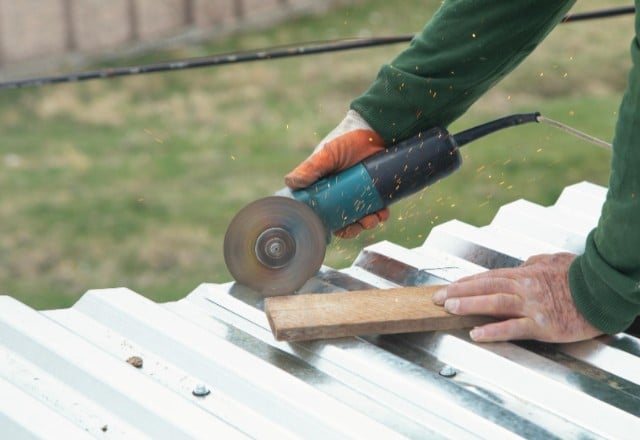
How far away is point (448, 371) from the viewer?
2158mm

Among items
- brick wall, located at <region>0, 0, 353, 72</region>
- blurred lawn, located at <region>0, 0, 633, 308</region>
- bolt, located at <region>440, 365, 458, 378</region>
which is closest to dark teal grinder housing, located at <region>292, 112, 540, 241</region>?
bolt, located at <region>440, 365, 458, 378</region>

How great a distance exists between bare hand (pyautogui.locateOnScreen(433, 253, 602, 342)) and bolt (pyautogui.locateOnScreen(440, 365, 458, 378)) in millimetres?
128

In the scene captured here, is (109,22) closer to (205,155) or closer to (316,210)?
(205,155)

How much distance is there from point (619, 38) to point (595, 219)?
826 cm

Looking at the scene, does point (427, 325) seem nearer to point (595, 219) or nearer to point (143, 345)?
point (143, 345)

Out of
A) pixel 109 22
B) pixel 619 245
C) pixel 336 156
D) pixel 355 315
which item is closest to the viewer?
pixel 619 245

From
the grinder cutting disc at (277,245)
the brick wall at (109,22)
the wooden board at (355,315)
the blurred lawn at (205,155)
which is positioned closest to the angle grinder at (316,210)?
the grinder cutting disc at (277,245)

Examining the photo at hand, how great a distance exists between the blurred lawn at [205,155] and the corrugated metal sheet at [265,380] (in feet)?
11.5

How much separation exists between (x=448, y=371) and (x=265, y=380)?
382mm

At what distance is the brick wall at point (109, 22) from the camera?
31.4 ft

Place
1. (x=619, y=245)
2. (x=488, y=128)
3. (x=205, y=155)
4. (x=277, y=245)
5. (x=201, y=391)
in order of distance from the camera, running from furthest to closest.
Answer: (x=205, y=155)
(x=488, y=128)
(x=277, y=245)
(x=619, y=245)
(x=201, y=391)

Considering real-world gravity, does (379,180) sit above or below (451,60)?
below

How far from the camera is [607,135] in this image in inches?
305

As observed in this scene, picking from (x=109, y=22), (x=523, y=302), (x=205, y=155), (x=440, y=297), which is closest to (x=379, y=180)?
(x=440, y=297)
